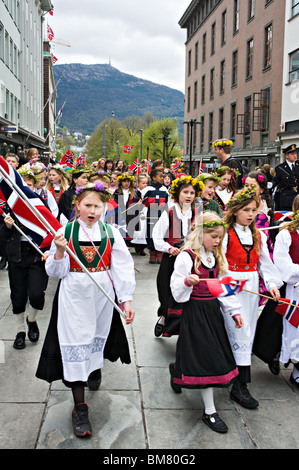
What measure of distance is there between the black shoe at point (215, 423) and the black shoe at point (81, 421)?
913 millimetres

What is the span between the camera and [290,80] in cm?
2305

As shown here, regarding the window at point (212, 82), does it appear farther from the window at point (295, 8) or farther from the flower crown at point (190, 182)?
the flower crown at point (190, 182)

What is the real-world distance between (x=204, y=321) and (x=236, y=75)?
33.0m

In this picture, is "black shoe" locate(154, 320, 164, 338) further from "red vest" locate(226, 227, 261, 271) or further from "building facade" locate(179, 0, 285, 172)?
"building facade" locate(179, 0, 285, 172)

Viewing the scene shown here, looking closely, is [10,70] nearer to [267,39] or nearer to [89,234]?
[267,39]

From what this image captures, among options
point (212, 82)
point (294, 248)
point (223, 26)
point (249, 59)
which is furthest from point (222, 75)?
point (294, 248)

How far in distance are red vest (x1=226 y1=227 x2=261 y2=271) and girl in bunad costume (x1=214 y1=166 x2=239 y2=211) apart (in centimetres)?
215

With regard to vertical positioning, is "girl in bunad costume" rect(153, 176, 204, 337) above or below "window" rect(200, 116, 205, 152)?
below

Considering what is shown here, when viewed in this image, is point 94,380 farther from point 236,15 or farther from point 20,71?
point 236,15

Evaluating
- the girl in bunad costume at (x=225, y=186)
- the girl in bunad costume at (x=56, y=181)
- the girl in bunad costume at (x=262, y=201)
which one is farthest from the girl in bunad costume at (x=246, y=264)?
the girl in bunad costume at (x=56, y=181)

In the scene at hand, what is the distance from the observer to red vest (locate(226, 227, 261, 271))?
4.25 meters

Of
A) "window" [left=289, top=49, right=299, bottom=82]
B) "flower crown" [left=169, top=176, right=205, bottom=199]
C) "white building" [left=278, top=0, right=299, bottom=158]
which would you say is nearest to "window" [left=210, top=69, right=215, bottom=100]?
"white building" [left=278, top=0, right=299, bottom=158]

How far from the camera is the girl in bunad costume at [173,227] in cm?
535
